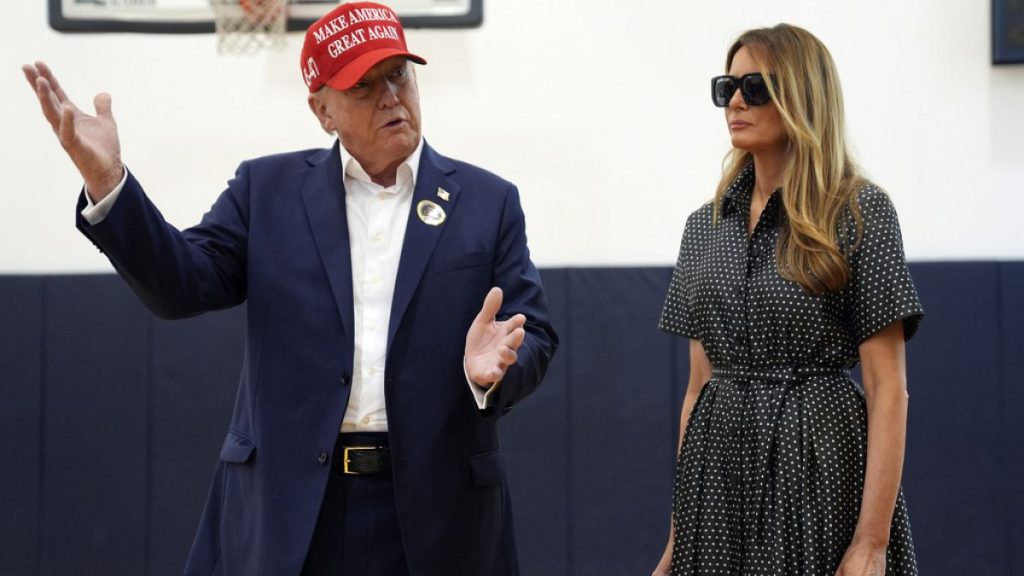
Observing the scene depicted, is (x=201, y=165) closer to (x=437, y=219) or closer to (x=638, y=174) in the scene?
(x=638, y=174)

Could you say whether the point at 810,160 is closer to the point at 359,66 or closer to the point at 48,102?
the point at 359,66

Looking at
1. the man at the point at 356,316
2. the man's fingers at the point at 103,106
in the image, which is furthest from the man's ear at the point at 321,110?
the man's fingers at the point at 103,106

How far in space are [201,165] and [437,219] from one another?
2.23m

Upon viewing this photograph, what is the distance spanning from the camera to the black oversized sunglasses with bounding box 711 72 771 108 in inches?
84.4

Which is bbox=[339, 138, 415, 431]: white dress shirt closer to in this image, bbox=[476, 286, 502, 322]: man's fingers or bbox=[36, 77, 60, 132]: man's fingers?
bbox=[476, 286, 502, 322]: man's fingers

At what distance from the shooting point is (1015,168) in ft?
12.9

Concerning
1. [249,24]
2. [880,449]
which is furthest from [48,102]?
[249,24]

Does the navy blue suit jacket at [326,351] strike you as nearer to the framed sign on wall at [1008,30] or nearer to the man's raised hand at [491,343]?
the man's raised hand at [491,343]

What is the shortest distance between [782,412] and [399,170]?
3.00 ft

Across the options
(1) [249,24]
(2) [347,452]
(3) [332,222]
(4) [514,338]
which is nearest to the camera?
(4) [514,338]

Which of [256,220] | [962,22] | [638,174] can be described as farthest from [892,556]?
[962,22]

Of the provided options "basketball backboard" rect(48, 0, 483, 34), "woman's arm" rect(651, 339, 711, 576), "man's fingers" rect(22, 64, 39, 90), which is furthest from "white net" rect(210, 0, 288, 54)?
"woman's arm" rect(651, 339, 711, 576)

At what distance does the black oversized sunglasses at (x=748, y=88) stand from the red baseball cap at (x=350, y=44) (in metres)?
0.64

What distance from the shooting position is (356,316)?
207cm
